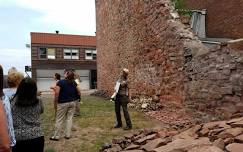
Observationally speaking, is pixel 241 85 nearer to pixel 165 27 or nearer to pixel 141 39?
pixel 165 27

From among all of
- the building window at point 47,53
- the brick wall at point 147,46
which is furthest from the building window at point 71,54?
the brick wall at point 147,46

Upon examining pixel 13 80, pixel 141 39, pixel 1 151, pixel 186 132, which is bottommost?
pixel 186 132

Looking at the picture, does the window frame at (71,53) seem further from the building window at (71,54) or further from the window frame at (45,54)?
the window frame at (45,54)

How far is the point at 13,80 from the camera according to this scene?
592cm

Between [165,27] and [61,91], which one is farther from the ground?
[165,27]

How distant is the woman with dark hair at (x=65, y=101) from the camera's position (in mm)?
9992

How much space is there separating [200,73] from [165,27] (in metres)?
3.05

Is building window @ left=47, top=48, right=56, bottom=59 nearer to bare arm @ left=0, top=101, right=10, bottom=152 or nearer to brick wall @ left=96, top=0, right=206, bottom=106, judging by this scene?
brick wall @ left=96, top=0, right=206, bottom=106

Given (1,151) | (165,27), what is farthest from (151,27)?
(1,151)

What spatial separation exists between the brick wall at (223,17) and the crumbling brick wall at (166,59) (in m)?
→ 7.39

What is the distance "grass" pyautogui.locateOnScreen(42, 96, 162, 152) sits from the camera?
9.52 metres

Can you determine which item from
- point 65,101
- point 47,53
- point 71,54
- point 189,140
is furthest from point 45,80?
point 189,140

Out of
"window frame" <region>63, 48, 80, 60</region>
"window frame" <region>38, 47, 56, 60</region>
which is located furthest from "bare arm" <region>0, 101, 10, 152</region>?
"window frame" <region>63, 48, 80, 60</region>

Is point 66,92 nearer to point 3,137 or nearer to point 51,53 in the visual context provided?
point 3,137
